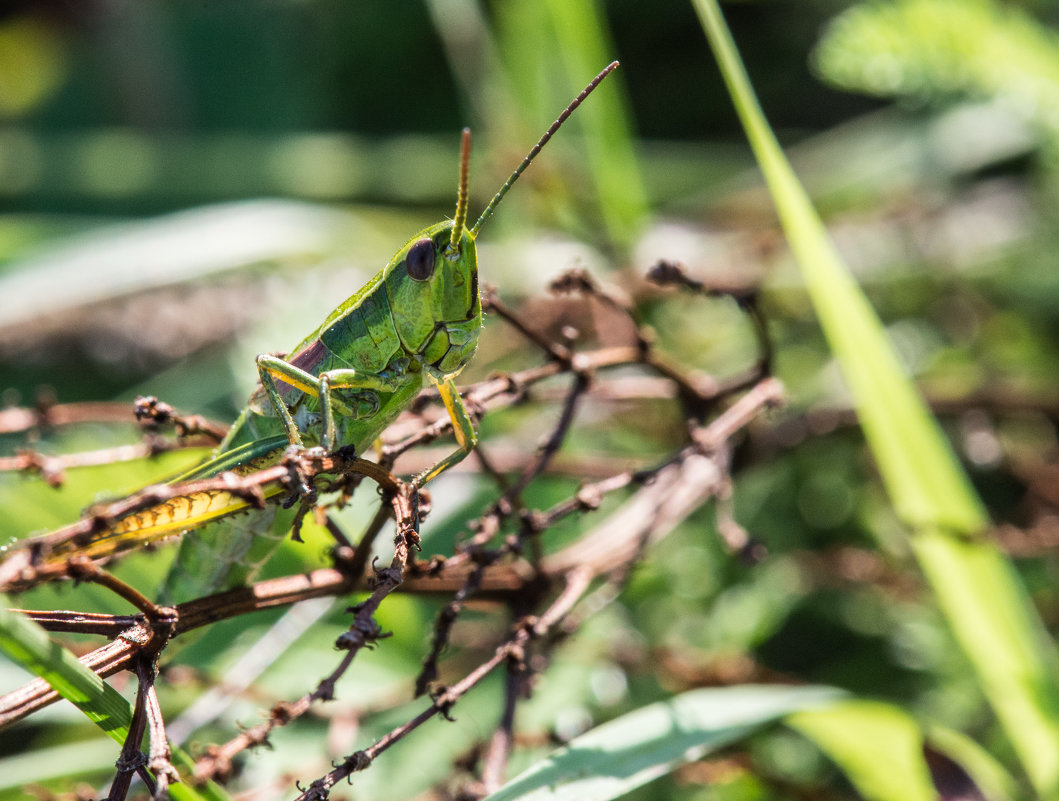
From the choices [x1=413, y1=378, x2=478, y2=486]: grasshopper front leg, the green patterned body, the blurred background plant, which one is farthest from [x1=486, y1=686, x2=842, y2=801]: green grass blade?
the green patterned body

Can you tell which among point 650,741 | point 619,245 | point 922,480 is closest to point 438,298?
point 650,741

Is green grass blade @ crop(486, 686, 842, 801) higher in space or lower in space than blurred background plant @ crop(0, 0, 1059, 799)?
lower

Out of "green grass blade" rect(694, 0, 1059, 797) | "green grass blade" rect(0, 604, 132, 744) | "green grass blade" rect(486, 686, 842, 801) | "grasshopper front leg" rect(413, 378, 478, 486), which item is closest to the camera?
"green grass blade" rect(0, 604, 132, 744)

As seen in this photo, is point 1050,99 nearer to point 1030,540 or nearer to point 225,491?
point 1030,540

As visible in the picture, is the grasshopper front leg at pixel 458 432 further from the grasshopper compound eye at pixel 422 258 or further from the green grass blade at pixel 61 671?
the green grass blade at pixel 61 671

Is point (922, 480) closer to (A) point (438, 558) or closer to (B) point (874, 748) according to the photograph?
(B) point (874, 748)

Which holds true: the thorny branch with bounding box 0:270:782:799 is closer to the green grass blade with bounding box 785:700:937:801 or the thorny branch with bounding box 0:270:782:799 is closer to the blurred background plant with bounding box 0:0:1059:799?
the blurred background plant with bounding box 0:0:1059:799

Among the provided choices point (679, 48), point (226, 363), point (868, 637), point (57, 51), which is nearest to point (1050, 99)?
point (868, 637)
